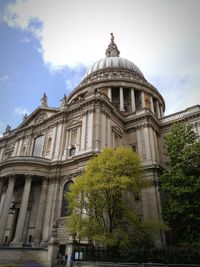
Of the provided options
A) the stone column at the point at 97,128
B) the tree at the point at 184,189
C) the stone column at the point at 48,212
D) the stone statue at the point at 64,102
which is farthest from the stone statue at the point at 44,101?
the tree at the point at 184,189

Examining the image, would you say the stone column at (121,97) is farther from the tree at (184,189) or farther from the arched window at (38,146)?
the tree at (184,189)

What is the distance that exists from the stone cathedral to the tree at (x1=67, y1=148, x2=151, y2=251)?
2372mm

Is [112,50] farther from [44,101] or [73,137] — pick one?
[73,137]

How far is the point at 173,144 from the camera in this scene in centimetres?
2327

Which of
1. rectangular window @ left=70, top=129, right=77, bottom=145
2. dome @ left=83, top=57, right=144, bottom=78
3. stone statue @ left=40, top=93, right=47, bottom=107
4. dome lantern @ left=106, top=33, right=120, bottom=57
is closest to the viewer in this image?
rectangular window @ left=70, top=129, right=77, bottom=145

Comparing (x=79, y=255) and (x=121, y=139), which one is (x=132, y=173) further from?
(x=121, y=139)

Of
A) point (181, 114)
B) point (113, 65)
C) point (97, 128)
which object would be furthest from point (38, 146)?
point (113, 65)

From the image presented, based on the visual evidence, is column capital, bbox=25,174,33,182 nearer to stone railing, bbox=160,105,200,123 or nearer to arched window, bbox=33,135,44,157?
arched window, bbox=33,135,44,157

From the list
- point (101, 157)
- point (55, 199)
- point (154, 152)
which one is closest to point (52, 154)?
point (55, 199)

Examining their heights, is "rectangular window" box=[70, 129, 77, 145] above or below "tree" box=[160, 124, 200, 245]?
above

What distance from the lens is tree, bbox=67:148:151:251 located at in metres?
18.5

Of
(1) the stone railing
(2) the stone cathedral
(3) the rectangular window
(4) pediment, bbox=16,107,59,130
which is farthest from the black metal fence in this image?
(4) pediment, bbox=16,107,59,130

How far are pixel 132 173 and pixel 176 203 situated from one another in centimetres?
470

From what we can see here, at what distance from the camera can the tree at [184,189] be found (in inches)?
766
